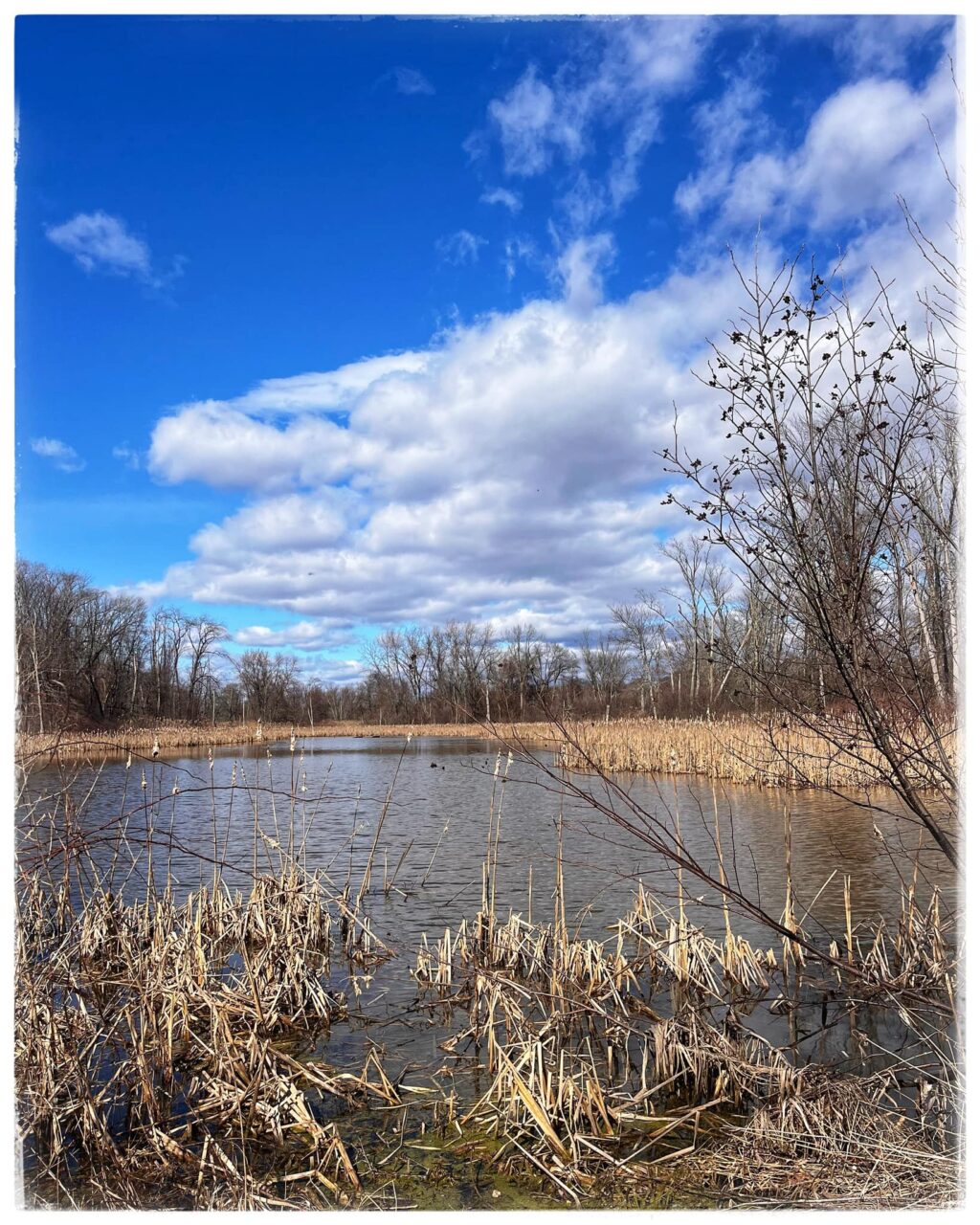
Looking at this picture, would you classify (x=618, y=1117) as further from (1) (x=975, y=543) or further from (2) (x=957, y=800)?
(1) (x=975, y=543)

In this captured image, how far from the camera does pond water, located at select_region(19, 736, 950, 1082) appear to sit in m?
5.18

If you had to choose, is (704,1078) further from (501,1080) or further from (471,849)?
(471,849)

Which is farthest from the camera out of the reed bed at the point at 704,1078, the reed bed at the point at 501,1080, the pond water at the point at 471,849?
the pond water at the point at 471,849

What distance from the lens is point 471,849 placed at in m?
10.8

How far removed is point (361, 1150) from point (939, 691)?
310 centimetres

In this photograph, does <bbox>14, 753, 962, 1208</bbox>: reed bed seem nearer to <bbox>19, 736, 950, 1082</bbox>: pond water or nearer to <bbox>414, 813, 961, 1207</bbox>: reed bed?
<bbox>414, 813, 961, 1207</bbox>: reed bed

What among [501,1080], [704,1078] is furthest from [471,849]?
[501,1080]

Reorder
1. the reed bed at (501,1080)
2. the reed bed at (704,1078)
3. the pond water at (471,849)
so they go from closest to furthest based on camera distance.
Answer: the reed bed at (704,1078)
the reed bed at (501,1080)
the pond water at (471,849)

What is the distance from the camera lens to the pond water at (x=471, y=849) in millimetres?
5180

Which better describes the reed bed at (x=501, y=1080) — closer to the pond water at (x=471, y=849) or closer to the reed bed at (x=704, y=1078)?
the reed bed at (x=704, y=1078)

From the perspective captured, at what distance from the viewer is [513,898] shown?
26.5 ft

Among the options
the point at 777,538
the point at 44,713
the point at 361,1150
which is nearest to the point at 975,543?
the point at 777,538

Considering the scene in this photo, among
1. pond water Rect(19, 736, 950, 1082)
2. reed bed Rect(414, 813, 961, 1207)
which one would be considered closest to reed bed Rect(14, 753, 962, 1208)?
reed bed Rect(414, 813, 961, 1207)

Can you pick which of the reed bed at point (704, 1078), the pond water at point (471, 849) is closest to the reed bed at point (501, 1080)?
the reed bed at point (704, 1078)
